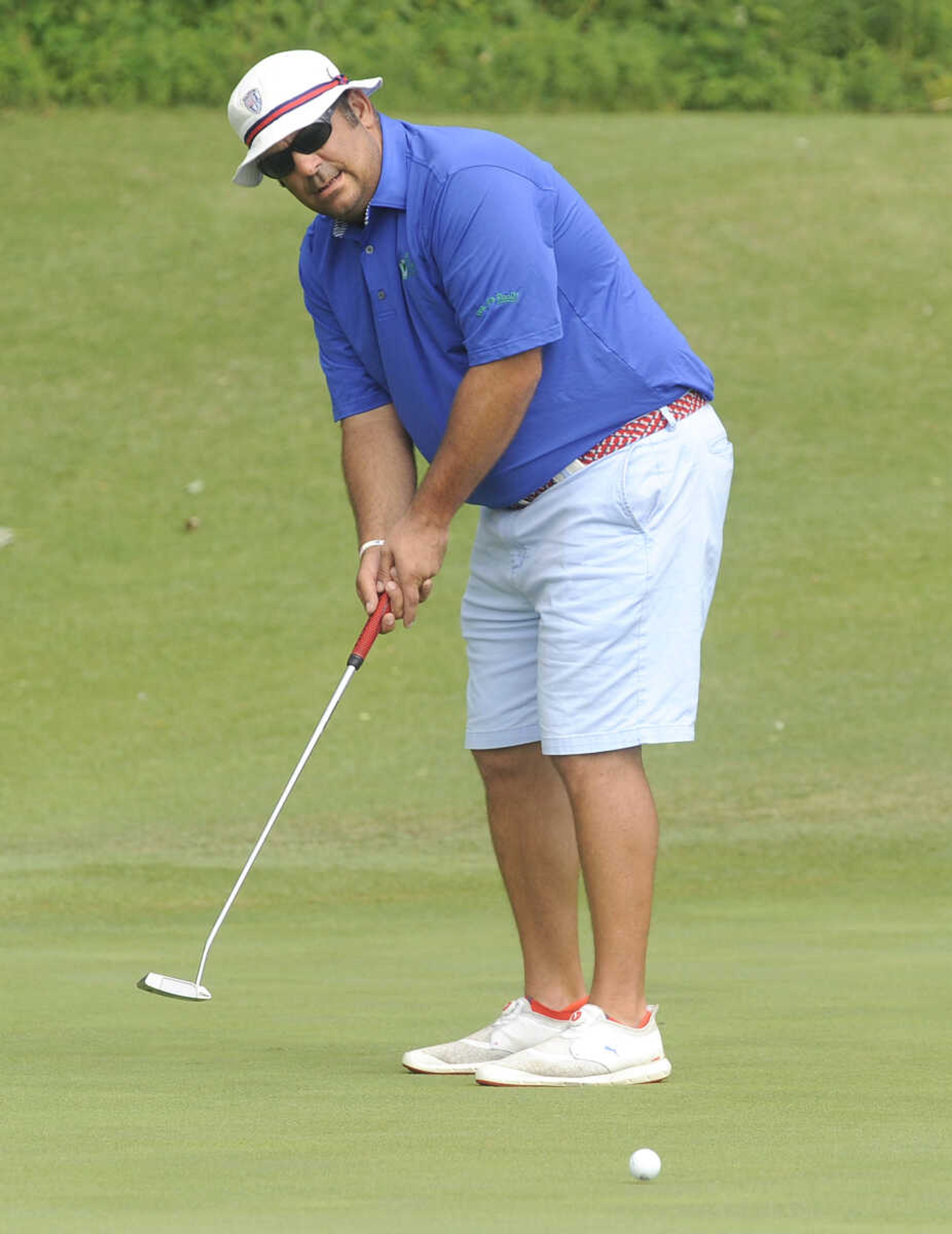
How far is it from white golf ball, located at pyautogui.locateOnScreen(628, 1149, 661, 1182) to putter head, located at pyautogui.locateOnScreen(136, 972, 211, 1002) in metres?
1.10

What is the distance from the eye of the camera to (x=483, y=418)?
9.67 feet

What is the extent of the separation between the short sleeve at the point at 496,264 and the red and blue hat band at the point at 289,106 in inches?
8.3

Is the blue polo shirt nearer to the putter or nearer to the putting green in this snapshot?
the putter

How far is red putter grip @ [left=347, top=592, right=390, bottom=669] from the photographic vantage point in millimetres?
3174

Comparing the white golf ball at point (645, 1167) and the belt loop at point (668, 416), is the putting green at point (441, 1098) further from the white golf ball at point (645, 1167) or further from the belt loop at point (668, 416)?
the belt loop at point (668, 416)

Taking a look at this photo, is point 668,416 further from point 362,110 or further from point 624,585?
point 362,110

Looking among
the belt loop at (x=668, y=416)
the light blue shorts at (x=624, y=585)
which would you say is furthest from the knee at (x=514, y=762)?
the belt loop at (x=668, y=416)

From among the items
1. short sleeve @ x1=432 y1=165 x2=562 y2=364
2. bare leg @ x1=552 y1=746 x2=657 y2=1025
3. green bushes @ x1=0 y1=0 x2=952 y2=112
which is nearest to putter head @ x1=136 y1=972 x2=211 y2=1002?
bare leg @ x1=552 y1=746 x2=657 y2=1025

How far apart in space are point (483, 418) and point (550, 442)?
0.13 metres

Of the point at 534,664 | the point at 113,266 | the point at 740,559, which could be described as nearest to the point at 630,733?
the point at 534,664

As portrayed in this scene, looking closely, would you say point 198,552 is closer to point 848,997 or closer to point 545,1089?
point 848,997

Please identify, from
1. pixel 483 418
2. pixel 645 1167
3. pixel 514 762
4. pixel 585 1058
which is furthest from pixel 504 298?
pixel 645 1167

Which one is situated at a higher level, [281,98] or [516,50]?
[281,98]

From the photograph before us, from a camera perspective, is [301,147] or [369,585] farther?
[369,585]
